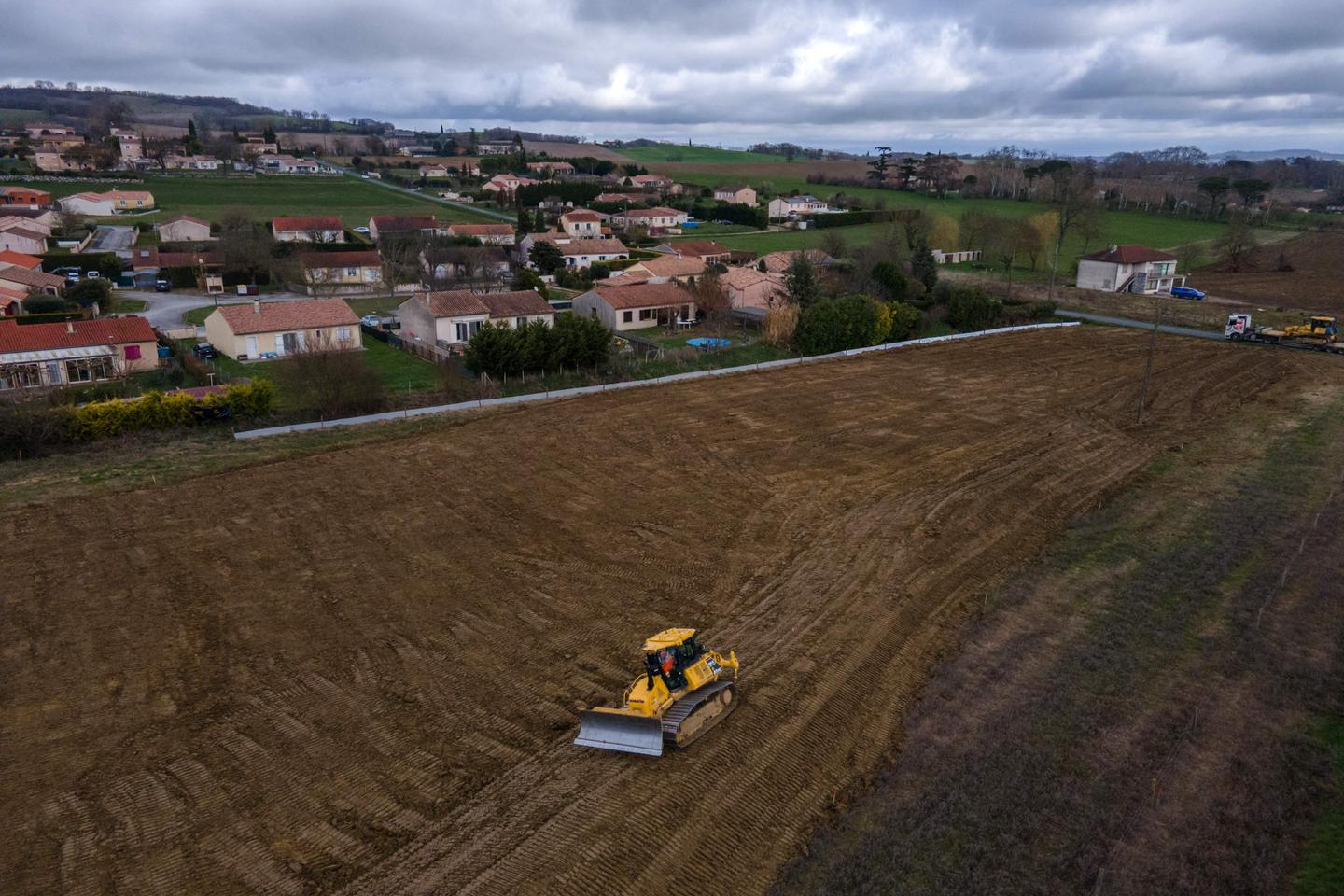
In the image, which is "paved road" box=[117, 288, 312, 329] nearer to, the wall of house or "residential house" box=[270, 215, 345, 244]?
the wall of house

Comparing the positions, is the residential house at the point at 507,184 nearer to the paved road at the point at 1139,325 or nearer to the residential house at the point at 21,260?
the residential house at the point at 21,260

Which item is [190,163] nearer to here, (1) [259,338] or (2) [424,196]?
(2) [424,196]

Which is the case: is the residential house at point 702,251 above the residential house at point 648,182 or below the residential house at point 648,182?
below

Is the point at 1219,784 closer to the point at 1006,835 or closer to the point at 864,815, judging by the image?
the point at 1006,835

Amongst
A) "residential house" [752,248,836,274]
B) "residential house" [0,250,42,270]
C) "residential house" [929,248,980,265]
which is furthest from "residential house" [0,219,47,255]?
"residential house" [929,248,980,265]

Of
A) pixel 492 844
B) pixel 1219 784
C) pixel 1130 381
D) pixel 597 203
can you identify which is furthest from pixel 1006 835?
pixel 597 203

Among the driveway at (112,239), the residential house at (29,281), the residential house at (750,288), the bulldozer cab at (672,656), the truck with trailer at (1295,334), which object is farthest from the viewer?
the driveway at (112,239)

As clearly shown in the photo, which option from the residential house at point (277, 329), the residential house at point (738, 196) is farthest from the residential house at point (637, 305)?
the residential house at point (738, 196)
